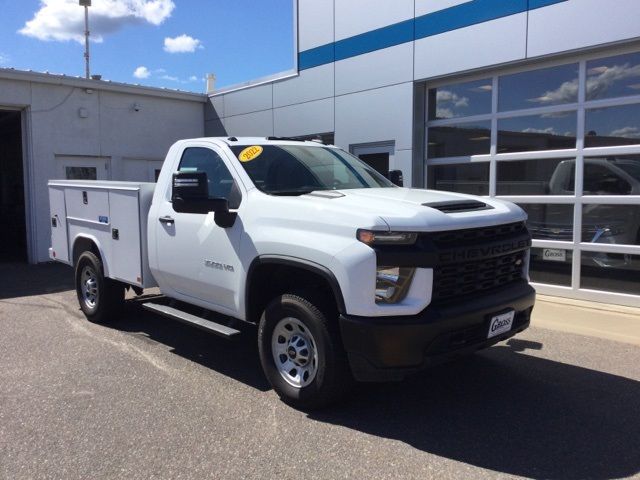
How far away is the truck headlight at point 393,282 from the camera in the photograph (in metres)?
3.63

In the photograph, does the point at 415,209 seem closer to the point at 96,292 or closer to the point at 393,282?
the point at 393,282

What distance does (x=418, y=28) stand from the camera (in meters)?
9.32

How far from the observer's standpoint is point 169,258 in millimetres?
5387

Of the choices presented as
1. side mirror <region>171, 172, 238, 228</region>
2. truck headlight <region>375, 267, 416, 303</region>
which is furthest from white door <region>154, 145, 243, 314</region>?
truck headlight <region>375, 267, 416, 303</region>

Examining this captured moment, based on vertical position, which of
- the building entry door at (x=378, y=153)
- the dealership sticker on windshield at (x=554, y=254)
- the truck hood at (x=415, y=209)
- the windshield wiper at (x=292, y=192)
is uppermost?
the building entry door at (x=378, y=153)

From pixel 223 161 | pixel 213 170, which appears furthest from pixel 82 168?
pixel 223 161

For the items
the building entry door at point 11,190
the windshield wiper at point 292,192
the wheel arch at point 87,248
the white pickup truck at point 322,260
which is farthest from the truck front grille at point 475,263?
the building entry door at point 11,190

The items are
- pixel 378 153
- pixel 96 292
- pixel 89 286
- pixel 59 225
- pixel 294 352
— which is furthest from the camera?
pixel 378 153

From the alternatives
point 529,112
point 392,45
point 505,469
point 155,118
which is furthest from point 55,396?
point 155,118

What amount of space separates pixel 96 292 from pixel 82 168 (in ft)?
23.5

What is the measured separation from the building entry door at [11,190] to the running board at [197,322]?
11.4m

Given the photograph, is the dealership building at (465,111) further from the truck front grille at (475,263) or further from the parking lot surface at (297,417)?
the truck front grille at (475,263)

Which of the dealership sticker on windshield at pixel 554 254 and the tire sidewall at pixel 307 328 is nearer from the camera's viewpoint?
the tire sidewall at pixel 307 328

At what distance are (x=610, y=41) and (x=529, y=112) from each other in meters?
1.43
